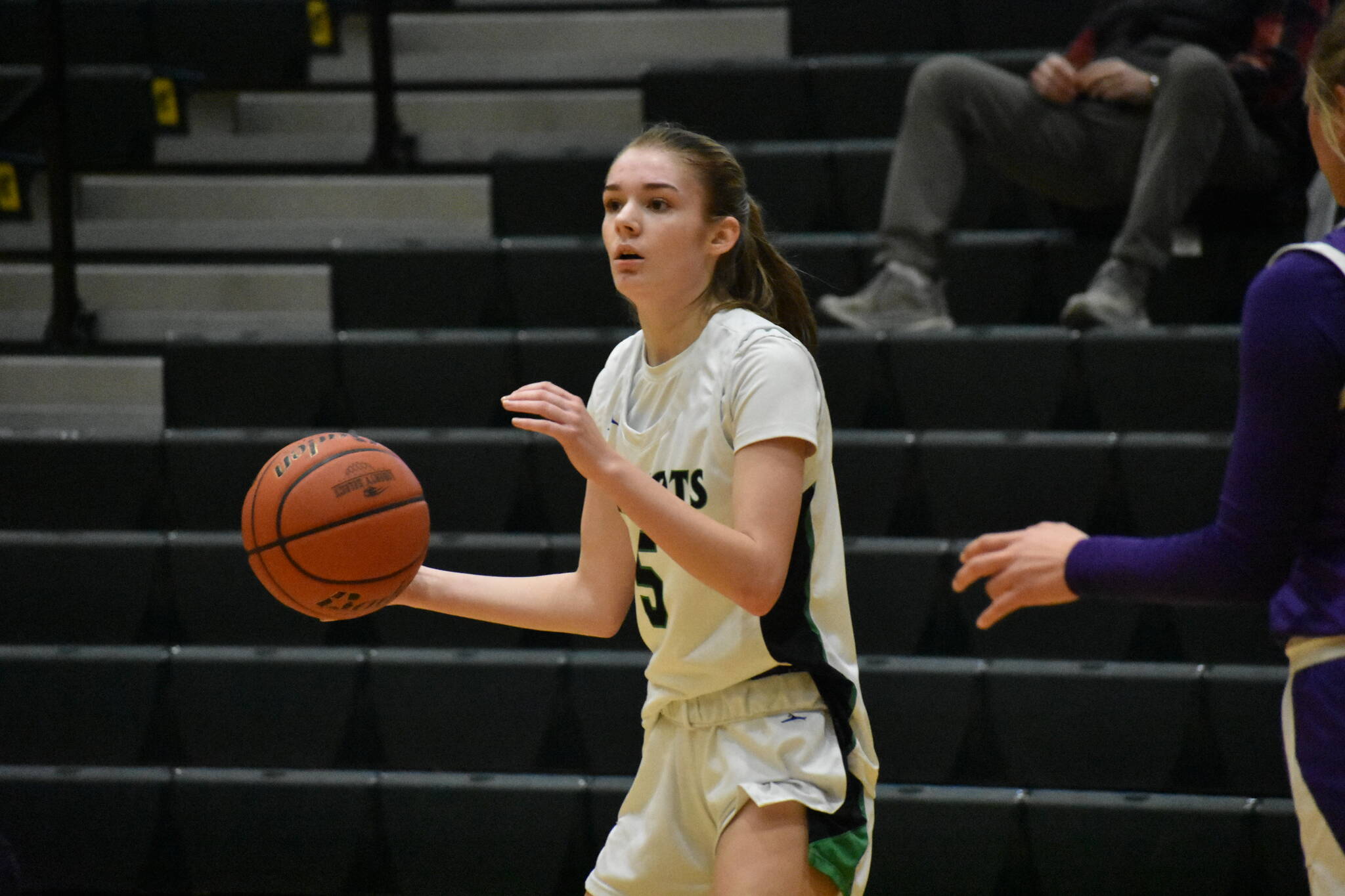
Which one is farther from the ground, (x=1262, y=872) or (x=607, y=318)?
(x=607, y=318)

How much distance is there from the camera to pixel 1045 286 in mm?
3627

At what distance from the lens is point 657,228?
1.74m

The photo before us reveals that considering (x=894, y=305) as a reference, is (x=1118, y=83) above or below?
above

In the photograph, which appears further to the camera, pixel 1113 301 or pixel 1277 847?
pixel 1113 301

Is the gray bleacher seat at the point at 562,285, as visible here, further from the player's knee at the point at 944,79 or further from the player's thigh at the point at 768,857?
the player's thigh at the point at 768,857

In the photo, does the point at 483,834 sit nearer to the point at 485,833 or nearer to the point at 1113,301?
the point at 485,833

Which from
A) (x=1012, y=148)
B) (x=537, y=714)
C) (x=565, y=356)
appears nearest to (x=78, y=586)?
(x=537, y=714)

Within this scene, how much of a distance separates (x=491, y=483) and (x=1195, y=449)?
1.54 meters

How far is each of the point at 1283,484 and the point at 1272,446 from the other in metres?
0.03

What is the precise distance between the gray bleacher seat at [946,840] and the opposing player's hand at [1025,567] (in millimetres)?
1443

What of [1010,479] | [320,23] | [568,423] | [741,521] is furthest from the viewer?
[320,23]

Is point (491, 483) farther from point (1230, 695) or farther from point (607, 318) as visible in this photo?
point (1230, 695)

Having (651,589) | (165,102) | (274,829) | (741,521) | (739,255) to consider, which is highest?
(165,102)

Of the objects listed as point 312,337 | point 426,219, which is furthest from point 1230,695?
point 426,219
